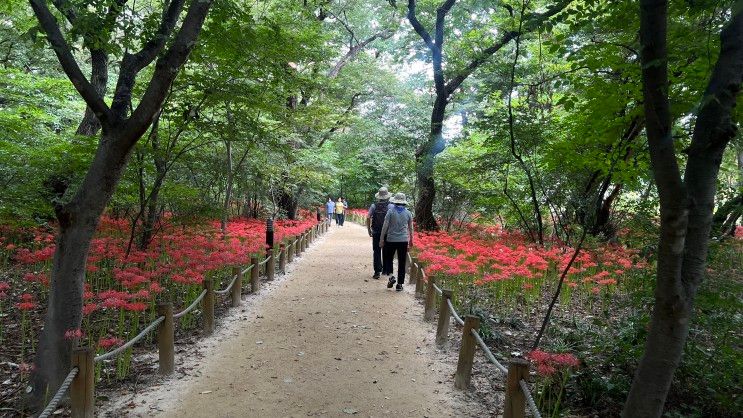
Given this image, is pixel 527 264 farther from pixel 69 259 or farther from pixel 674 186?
pixel 69 259

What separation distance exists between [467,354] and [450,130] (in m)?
11.6

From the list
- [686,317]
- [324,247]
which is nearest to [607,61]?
[686,317]

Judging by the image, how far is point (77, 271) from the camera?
12.6 ft

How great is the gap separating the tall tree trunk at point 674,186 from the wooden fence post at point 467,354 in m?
1.84

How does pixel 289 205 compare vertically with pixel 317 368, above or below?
above

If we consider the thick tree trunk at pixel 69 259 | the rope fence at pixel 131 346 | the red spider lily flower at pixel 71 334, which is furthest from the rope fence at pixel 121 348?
the thick tree trunk at pixel 69 259

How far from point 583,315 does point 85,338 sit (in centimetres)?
740

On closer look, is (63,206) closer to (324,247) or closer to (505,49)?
(324,247)

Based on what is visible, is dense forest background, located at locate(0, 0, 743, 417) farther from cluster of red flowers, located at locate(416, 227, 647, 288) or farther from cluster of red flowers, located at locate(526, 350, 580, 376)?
cluster of red flowers, located at locate(526, 350, 580, 376)

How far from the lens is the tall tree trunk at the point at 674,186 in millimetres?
2363

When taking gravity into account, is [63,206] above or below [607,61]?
below

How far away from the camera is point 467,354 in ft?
14.4

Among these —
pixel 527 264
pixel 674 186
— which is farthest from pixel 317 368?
pixel 527 264

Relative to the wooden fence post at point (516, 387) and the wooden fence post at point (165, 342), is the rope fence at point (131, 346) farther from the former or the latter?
the wooden fence post at point (516, 387)
